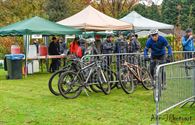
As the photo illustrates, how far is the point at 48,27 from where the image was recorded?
55.9ft

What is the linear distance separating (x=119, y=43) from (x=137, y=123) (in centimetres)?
890

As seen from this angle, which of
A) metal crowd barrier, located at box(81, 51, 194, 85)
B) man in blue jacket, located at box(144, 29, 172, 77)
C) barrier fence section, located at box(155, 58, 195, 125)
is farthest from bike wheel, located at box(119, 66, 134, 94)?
barrier fence section, located at box(155, 58, 195, 125)

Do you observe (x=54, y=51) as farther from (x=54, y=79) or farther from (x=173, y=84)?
(x=173, y=84)

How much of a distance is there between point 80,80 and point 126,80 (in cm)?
142

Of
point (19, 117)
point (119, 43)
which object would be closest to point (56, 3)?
point (119, 43)

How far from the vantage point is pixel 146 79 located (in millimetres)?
11859

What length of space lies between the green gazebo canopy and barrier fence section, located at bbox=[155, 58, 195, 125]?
868 centimetres

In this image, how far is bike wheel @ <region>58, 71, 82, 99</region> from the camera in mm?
10414

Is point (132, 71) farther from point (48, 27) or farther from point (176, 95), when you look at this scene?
point (48, 27)

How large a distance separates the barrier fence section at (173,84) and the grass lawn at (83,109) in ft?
1.24

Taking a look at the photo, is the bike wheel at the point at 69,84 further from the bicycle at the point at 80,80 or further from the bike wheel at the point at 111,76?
the bike wheel at the point at 111,76

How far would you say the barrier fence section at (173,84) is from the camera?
279 inches

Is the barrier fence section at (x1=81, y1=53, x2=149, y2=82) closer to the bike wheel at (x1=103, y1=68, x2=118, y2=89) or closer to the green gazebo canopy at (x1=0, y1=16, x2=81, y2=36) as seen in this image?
the bike wheel at (x1=103, y1=68, x2=118, y2=89)

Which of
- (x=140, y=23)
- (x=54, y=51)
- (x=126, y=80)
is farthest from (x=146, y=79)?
(x=140, y=23)
